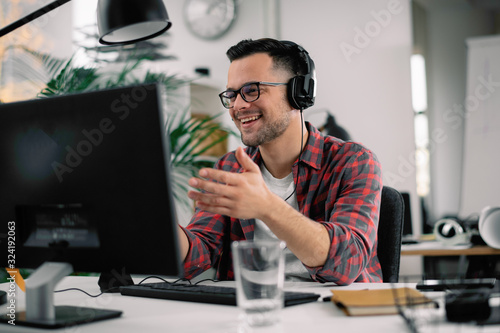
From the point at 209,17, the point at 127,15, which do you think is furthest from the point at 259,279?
the point at 209,17

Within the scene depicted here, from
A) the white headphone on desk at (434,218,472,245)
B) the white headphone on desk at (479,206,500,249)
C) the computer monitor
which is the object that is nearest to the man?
the computer monitor

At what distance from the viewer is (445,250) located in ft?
8.50

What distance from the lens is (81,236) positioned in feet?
2.88

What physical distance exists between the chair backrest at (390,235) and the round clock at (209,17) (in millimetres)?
2735

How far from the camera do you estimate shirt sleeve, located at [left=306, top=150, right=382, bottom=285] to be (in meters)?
1.16

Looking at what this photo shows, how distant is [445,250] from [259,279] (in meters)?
2.06

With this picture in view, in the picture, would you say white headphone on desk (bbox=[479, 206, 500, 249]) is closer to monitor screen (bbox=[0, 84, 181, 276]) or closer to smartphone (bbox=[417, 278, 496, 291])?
smartphone (bbox=[417, 278, 496, 291])

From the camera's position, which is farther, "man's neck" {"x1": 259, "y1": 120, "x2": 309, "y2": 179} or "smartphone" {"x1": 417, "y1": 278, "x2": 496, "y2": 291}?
"man's neck" {"x1": 259, "y1": 120, "x2": 309, "y2": 179}

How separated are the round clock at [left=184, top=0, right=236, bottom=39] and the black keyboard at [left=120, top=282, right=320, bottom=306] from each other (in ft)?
9.87

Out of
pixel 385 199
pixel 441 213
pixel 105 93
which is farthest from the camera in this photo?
pixel 441 213

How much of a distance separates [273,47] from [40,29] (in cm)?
168

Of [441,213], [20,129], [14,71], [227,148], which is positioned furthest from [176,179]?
[441,213]

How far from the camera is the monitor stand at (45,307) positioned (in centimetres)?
85

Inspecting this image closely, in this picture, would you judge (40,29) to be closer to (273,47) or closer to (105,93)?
(273,47)
